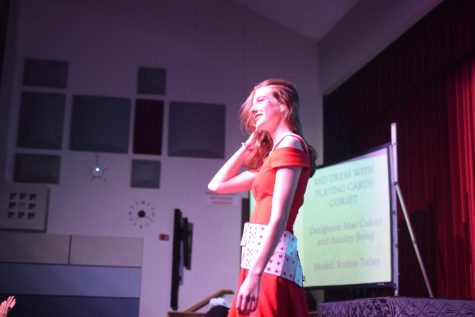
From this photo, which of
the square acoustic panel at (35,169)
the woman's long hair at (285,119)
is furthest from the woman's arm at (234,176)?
the square acoustic panel at (35,169)

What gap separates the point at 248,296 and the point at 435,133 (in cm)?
322

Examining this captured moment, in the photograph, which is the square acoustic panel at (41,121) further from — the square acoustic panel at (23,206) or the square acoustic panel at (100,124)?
the square acoustic panel at (23,206)

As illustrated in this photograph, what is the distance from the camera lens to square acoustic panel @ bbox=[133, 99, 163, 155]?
5945 millimetres

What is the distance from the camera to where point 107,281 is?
562cm

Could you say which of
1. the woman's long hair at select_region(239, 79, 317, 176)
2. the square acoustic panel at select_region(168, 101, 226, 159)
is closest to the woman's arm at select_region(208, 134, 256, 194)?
the woman's long hair at select_region(239, 79, 317, 176)

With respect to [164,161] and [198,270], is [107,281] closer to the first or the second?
[198,270]

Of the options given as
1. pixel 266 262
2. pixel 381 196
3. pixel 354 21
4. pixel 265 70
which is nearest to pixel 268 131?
pixel 266 262

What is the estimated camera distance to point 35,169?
18.9ft

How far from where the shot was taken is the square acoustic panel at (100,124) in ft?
19.3

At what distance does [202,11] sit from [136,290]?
2.62m

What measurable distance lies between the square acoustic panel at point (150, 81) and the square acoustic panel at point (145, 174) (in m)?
0.65

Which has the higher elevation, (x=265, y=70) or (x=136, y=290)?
(x=265, y=70)

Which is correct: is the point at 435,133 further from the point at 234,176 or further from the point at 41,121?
the point at 41,121

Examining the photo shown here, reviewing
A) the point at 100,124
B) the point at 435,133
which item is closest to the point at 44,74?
the point at 100,124
